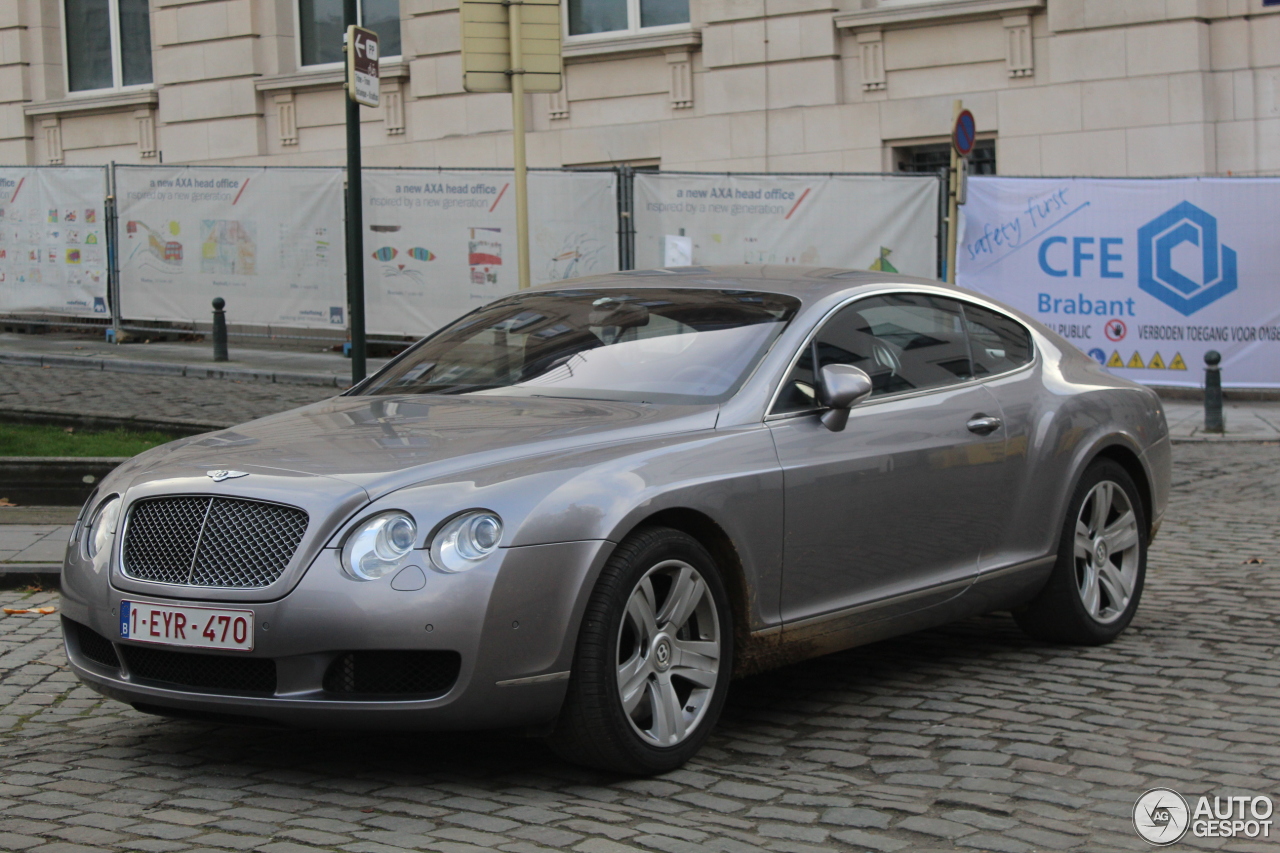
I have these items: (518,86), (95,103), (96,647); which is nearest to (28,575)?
(96,647)

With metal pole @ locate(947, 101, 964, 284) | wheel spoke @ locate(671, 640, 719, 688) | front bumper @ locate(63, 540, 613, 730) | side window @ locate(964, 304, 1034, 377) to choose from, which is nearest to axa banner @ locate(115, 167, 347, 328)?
metal pole @ locate(947, 101, 964, 284)

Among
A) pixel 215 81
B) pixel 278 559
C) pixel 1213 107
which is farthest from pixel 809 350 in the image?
pixel 215 81

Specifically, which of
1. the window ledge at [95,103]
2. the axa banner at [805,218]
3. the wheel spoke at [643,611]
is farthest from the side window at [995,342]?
the window ledge at [95,103]

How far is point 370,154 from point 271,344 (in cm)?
331

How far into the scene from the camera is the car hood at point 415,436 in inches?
167

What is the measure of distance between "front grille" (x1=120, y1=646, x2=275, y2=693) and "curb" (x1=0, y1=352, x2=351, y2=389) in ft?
39.1

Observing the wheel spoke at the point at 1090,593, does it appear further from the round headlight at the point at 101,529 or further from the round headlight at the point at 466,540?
the round headlight at the point at 101,529

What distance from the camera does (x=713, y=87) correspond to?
1914 cm

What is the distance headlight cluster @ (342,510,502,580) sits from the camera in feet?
13.1

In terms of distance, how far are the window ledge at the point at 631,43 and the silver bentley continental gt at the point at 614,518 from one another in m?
13.8

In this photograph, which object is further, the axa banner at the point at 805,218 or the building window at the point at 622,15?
the building window at the point at 622,15

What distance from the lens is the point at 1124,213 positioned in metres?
15.7

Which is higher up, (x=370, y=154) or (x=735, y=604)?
(x=370, y=154)

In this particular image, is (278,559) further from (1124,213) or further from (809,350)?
(1124,213)
